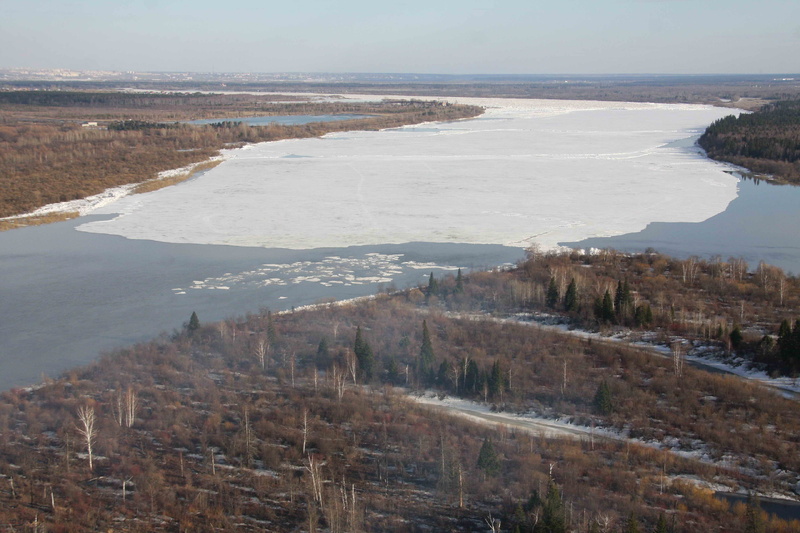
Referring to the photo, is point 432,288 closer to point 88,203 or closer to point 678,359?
point 678,359

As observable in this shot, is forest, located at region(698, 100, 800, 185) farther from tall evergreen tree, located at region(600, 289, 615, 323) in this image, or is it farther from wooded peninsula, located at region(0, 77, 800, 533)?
tall evergreen tree, located at region(600, 289, 615, 323)

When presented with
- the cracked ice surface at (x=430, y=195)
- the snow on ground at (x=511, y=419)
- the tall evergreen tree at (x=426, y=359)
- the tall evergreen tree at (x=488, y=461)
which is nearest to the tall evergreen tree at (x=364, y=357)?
the tall evergreen tree at (x=426, y=359)

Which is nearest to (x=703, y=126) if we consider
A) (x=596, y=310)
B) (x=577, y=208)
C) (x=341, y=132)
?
(x=341, y=132)

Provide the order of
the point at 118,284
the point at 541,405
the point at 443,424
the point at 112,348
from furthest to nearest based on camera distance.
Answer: the point at 118,284 → the point at 112,348 → the point at 541,405 → the point at 443,424

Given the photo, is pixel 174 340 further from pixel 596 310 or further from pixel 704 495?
pixel 704 495

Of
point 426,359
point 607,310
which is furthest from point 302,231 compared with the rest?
point 426,359

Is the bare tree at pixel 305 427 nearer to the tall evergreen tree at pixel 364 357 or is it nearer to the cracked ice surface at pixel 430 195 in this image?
the tall evergreen tree at pixel 364 357

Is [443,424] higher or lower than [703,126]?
lower
